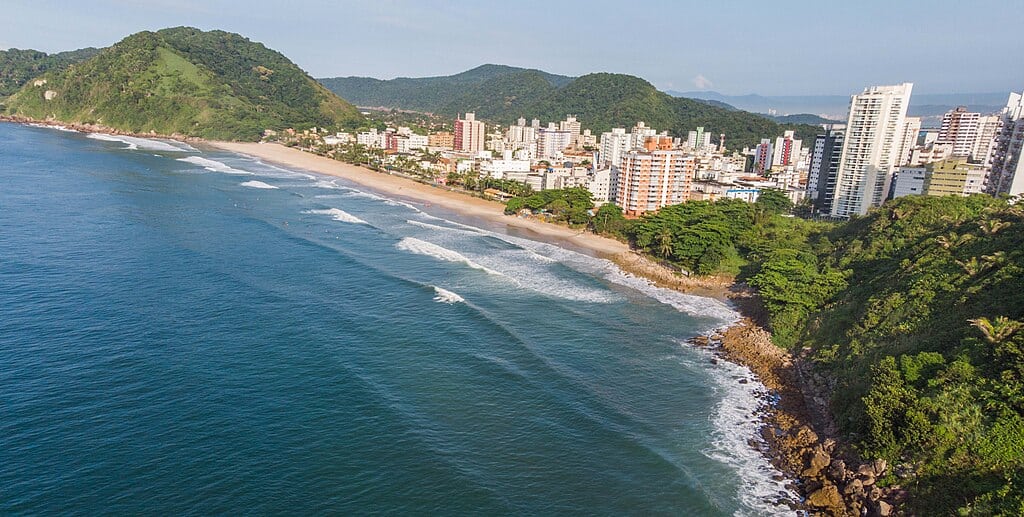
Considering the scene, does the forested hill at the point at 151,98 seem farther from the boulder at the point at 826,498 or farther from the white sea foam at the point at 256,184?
the boulder at the point at 826,498

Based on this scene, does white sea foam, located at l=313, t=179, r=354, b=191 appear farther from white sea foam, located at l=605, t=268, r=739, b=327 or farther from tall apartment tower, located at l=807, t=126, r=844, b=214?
tall apartment tower, located at l=807, t=126, r=844, b=214

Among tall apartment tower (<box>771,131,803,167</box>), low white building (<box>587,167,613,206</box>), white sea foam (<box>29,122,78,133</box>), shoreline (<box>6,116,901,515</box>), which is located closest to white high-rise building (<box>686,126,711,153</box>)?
tall apartment tower (<box>771,131,803,167</box>)

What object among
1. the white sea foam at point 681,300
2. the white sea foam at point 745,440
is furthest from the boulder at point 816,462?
the white sea foam at point 681,300

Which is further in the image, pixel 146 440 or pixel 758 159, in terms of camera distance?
pixel 758 159

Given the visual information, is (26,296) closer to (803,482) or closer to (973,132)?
(803,482)

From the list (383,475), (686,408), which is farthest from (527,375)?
(383,475)

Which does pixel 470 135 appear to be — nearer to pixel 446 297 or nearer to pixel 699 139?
pixel 699 139

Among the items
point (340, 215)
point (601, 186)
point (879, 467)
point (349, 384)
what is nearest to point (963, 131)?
point (601, 186)
